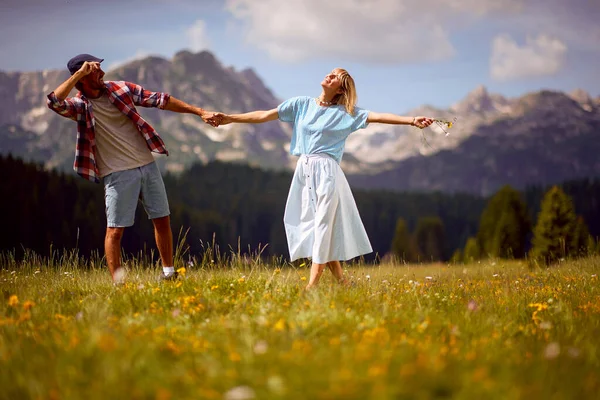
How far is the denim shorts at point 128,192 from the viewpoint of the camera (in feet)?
25.3

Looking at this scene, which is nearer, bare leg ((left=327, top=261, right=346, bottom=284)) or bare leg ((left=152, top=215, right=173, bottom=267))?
bare leg ((left=327, top=261, right=346, bottom=284))

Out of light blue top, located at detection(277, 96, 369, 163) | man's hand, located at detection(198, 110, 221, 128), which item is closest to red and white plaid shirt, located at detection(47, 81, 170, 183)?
man's hand, located at detection(198, 110, 221, 128)

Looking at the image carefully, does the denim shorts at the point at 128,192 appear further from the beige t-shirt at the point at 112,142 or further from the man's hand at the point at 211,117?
the man's hand at the point at 211,117

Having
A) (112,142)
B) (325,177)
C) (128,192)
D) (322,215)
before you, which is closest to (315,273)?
(322,215)

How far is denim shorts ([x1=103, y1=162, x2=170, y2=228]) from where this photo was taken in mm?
7723

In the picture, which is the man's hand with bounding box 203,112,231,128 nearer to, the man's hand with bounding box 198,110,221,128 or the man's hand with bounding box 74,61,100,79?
the man's hand with bounding box 198,110,221,128

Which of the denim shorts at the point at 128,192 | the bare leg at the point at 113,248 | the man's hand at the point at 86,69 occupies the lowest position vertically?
the bare leg at the point at 113,248

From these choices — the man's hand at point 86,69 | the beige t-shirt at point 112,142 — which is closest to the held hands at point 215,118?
the beige t-shirt at point 112,142

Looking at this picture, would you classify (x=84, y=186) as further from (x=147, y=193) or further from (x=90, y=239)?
(x=147, y=193)

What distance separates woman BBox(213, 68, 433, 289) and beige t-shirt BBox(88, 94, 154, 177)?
5.81 feet

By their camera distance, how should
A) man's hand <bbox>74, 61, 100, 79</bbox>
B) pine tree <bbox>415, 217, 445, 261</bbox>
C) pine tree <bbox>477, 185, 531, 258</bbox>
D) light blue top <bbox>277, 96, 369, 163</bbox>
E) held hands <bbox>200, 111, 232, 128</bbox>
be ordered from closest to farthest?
man's hand <bbox>74, 61, 100, 79</bbox> < light blue top <bbox>277, 96, 369, 163</bbox> < held hands <bbox>200, 111, 232, 128</bbox> < pine tree <bbox>477, 185, 531, 258</bbox> < pine tree <bbox>415, 217, 445, 261</bbox>

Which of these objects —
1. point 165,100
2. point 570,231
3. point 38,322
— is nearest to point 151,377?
point 38,322

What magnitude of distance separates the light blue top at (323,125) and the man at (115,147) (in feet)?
6.14

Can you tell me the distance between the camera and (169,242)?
8.21 m
